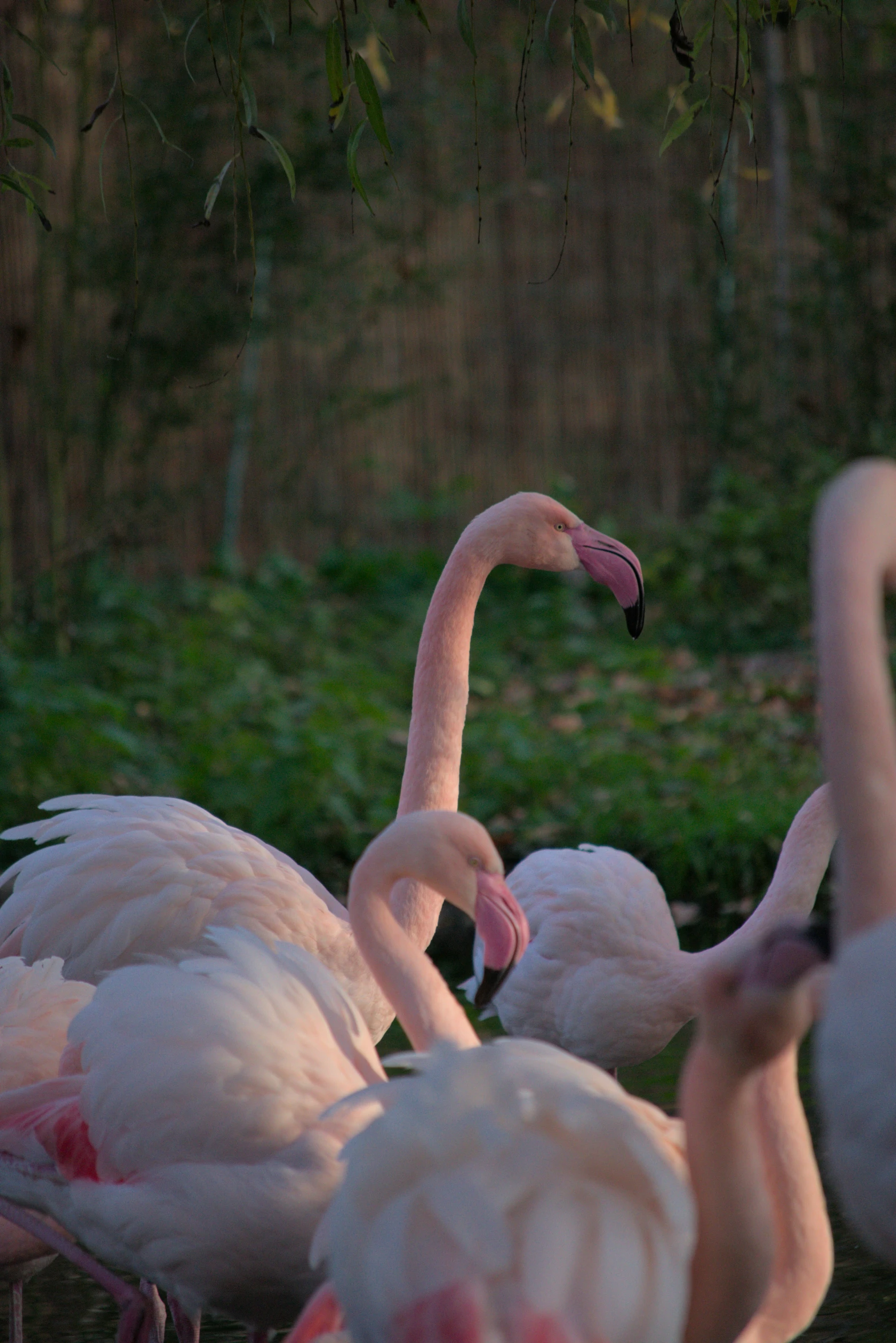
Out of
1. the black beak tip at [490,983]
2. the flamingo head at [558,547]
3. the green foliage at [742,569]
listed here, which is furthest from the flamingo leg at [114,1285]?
the green foliage at [742,569]

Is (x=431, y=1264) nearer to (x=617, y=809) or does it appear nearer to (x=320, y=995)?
(x=320, y=995)

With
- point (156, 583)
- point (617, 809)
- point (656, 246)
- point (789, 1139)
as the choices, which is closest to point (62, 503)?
point (156, 583)

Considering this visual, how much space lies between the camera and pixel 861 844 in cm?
181

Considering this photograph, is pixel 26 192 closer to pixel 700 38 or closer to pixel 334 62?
pixel 334 62

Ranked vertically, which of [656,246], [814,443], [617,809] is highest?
[656,246]

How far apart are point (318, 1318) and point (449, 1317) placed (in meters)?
0.44

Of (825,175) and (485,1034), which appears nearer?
(485,1034)

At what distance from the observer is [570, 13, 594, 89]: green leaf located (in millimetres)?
2437

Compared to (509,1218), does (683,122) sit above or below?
above

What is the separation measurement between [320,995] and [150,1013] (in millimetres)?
286

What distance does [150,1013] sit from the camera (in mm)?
2438

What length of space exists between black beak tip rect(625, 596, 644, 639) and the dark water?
1247 mm

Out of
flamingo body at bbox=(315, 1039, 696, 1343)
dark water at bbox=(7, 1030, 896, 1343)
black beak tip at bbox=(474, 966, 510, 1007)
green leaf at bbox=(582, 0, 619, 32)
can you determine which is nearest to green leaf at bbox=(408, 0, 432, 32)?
green leaf at bbox=(582, 0, 619, 32)

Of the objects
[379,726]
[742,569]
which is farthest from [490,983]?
[742,569]
